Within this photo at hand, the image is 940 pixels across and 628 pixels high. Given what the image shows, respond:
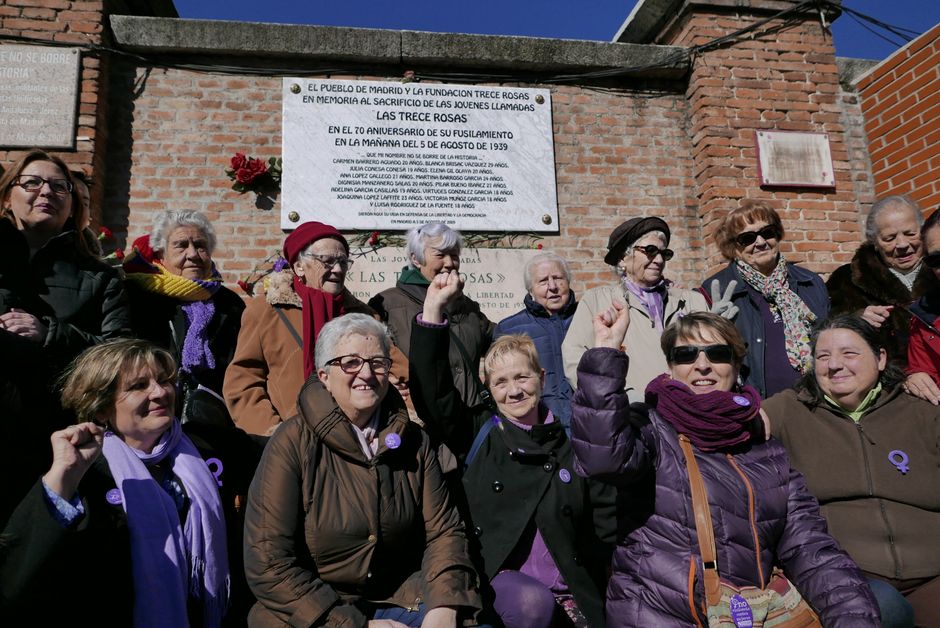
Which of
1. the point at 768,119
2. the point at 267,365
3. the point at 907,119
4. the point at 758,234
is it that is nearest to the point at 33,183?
the point at 267,365

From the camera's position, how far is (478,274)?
5.57 meters

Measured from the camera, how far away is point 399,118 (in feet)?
18.7

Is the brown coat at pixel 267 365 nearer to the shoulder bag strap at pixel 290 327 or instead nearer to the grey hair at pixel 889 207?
the shoulder bag strap at pixel 290 327

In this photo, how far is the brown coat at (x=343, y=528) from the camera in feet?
7.05

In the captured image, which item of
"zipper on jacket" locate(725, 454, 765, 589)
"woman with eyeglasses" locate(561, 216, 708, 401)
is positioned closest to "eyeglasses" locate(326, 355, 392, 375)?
"woman with eyeglasses" locate(561, 216, 708, 401)

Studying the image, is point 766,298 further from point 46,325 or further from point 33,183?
point 33,183

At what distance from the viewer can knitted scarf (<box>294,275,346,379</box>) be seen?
10.1 ft

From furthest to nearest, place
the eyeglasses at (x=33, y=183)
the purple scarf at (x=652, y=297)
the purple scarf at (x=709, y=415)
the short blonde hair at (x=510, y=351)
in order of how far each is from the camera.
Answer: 1. the purple scarf at (x=652, y=297)
2. the eyeglasses at (x=33, y=183)
3. the short blonde hair at (x=510, y=351)
4. the purple scarf at (x=709, y=415)

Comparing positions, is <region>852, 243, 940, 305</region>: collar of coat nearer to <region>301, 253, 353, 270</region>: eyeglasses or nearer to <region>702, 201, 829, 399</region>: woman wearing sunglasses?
<region>702, 201, 829, 399</region>: woman wearing sunglasses

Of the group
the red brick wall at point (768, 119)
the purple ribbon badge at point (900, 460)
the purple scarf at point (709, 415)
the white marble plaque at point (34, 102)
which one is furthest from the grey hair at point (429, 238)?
the white marble plaque at point (34, 102)

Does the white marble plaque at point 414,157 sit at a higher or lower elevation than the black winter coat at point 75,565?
higher

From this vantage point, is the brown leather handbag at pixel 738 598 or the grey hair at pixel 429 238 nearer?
the brown leather handbag at pixel 738 598

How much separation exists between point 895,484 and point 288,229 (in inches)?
178

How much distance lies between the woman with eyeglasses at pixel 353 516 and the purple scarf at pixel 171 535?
0.21 metres
